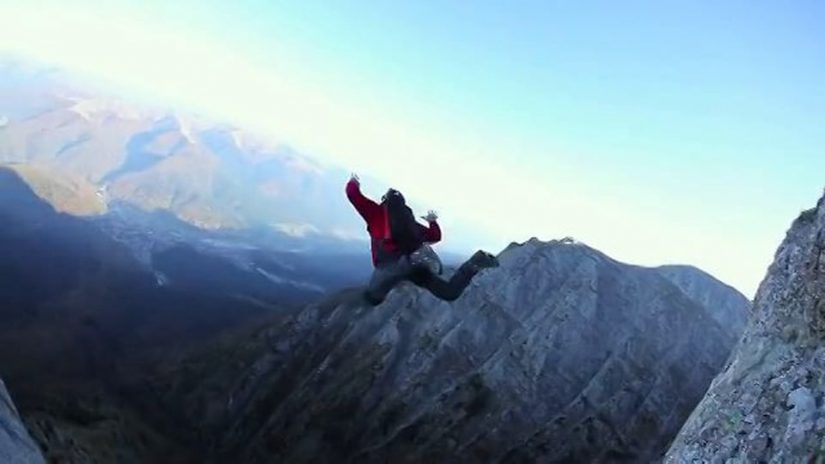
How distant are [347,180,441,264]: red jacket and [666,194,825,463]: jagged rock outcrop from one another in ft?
27.4

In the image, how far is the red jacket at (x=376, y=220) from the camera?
55.6 feet

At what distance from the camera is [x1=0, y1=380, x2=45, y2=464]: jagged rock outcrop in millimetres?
18328

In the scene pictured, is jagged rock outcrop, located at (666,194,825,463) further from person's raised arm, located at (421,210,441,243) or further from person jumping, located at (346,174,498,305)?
person's raised arm, located at (421,210,441,243)

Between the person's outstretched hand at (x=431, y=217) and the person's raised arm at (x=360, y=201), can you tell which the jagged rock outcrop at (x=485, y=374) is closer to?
the person's outstretched hand at (x=431, y=217)

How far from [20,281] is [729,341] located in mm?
133800

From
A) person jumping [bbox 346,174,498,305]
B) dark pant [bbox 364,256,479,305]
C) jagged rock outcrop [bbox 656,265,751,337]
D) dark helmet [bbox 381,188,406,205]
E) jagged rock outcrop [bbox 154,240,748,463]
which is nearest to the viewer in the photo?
dark helmet [bbox 381,188,406,205]

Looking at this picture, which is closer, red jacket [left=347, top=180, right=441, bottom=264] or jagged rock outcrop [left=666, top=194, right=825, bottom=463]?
jagged rock outcrop [left=666, top=194, right=825, bottom=463]

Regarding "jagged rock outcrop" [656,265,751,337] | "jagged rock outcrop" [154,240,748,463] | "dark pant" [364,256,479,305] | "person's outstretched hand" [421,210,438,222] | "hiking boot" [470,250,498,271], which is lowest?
"jagged rock outcrop" [154,240,748,463]

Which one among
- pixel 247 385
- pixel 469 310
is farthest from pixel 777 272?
pixel 247 385

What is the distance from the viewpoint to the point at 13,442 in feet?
62.3

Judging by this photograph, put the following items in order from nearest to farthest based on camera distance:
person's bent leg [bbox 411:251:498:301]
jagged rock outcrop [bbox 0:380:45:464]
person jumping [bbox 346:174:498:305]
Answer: person jumping [bbox 346:174:498:305] → person's bent leg [bbox 411:251:498:301] → jagged rock outcrop [bbox 0:380:45:464]

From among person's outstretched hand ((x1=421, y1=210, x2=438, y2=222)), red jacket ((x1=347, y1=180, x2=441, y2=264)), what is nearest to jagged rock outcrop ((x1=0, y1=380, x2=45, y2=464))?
red jacket ((x1=347, y1=180, x2=441, y2=264))

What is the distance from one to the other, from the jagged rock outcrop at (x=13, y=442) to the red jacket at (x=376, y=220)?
37.8 feet

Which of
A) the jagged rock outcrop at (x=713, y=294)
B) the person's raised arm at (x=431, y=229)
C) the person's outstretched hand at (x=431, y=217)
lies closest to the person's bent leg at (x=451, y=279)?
the person's raised arm at (x=431, y=229)
